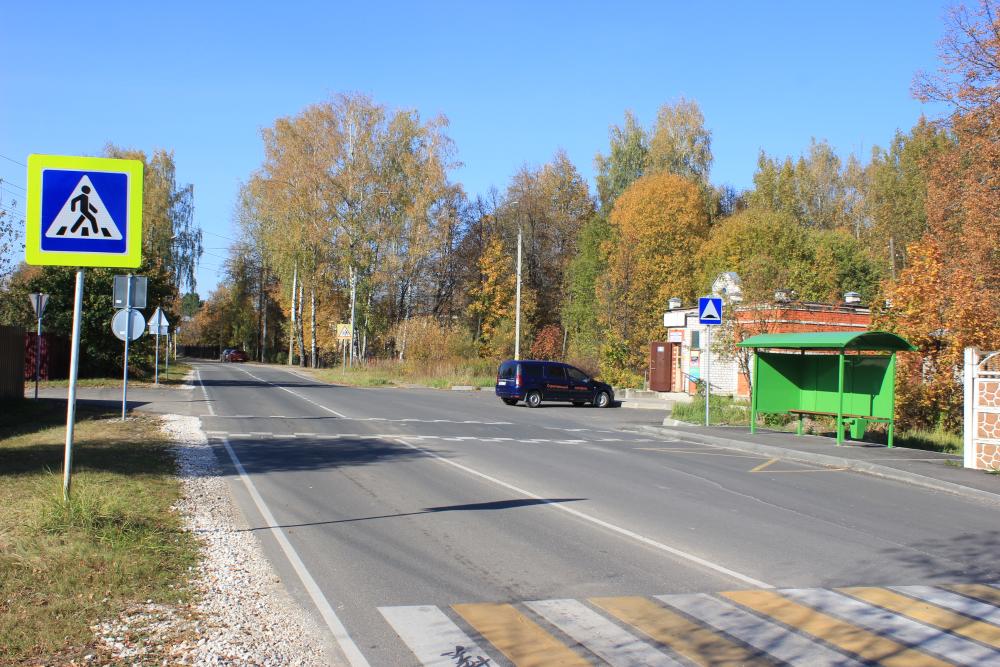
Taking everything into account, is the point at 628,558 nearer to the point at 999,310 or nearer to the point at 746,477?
the point at 746,477

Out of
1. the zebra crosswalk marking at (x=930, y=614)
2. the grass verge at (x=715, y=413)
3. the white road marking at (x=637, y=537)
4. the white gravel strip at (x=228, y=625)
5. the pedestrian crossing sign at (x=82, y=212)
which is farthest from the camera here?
the grass verge at (x=715, y=413)

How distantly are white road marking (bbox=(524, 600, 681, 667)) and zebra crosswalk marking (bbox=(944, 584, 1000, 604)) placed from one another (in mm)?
3175

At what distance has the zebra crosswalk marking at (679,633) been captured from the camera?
5.27 m

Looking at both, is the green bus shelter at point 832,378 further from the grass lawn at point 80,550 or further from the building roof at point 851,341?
the grass lawn at point 80,550

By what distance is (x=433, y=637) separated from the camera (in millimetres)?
5535

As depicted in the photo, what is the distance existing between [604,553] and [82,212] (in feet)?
Answer: 18.9

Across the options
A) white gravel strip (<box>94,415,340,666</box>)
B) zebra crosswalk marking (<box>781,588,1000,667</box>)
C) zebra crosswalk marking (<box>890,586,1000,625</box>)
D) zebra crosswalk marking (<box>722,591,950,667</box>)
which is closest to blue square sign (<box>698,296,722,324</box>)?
zebra crosswalk marking (<box>890,586,1000,625</box>)

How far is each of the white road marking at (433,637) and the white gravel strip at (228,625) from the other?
0.52 metres

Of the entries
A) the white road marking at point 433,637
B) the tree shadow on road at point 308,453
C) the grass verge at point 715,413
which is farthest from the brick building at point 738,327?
the white road marking at point 433,637

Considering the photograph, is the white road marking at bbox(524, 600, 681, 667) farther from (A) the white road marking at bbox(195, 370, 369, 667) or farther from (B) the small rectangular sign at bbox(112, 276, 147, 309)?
(B) the small rectangular sign at bbox(112, 276, 147, 309)

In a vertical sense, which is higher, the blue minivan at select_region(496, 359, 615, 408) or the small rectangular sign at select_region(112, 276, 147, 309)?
the small rectangular sign at select_region(112, 276, 147, 309)

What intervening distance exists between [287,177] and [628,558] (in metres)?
47.2

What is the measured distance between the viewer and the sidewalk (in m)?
12.9

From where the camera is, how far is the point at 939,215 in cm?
2402
